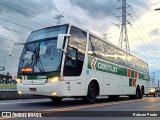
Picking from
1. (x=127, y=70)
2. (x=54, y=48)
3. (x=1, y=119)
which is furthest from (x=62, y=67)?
(x=127, y=70)

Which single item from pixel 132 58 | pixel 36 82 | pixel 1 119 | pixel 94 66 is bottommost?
pixel 1 119

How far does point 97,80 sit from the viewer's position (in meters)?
14.8

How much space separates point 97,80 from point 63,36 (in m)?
4.13

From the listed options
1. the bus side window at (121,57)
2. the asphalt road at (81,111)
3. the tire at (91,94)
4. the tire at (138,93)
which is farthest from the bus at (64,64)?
the tire at (138,93)

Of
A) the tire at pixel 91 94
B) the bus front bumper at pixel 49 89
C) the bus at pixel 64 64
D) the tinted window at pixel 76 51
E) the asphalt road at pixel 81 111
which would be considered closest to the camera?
the asphalt road at pixel 81 111

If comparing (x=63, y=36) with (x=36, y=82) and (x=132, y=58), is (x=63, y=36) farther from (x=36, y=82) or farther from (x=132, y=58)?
(x=132, y=58)

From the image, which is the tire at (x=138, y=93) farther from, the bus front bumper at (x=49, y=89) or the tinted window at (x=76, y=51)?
the bus front bumper at (x=49, y=89)

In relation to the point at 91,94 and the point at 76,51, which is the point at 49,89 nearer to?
the point at 76,51

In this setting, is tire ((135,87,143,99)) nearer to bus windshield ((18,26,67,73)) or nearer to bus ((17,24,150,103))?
bus ((17,24,150,103))

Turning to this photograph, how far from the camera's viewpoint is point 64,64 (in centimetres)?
1205

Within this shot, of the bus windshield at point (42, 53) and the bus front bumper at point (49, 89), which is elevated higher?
the bus windshield at point (42, 53)

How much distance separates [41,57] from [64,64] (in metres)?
1.06

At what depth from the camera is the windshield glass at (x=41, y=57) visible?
475 inches

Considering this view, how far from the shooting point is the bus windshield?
1210 cm
